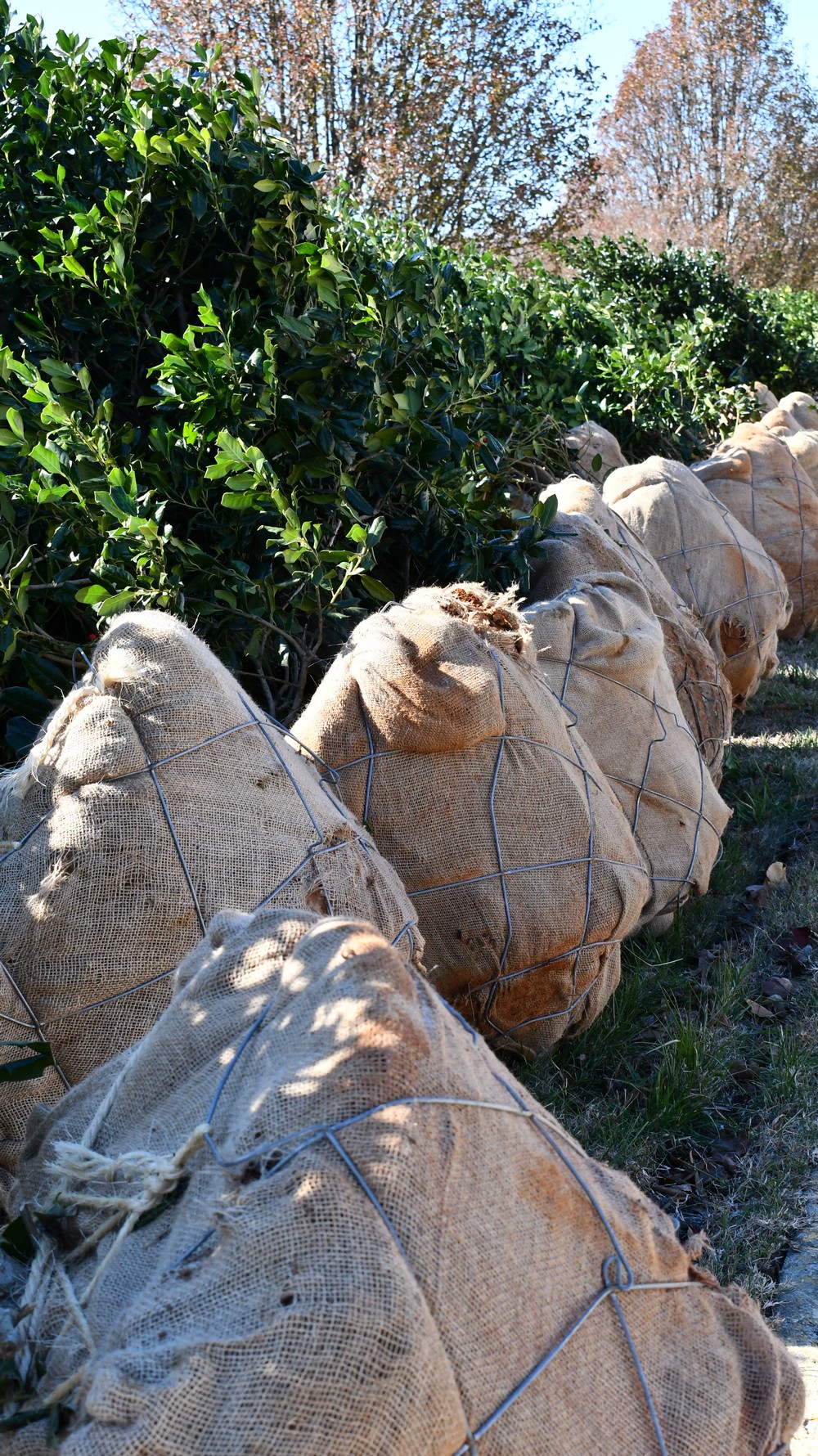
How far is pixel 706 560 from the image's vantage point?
576 centimetres

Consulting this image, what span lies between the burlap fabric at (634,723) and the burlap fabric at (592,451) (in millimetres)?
2217

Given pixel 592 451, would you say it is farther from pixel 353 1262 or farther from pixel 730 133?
pixel 730 133

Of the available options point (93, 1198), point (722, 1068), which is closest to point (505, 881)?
point (722, 1068)

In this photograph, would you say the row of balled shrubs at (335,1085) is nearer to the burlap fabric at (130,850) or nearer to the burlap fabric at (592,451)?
the burlap fabric at (130,850)

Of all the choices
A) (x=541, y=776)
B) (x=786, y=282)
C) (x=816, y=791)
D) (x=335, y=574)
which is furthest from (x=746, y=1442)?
(x=786, y=282)

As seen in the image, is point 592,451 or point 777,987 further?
point 592,451

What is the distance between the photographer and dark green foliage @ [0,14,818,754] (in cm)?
331

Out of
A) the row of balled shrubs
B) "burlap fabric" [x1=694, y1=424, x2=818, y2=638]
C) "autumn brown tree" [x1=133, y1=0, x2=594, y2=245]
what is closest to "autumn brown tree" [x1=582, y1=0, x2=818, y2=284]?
"autumn brown tree" [x1=133, y1=0, x2=594, y2=245]

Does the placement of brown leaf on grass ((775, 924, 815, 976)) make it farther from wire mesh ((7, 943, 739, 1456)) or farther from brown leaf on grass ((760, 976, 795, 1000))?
wire mesh ((7, 943, 739, 1456))

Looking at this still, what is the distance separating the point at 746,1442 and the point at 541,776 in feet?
5.57

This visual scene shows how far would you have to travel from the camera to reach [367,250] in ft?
15.2

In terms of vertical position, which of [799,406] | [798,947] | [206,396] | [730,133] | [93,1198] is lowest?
[798,947]

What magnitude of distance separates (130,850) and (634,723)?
1960 millimetres

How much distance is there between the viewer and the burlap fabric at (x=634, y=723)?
3707 millimetres
